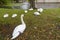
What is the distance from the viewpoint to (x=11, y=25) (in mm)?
4703

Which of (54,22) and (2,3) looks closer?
(54,22)

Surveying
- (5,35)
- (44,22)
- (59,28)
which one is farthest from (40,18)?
(5,35)

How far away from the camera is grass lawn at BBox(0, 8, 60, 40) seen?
4453 millimetres

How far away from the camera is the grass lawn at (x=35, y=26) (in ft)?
14.6

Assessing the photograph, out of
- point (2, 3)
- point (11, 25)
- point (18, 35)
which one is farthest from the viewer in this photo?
point (2, 3)

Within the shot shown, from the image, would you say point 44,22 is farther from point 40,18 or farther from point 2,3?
point 2,3

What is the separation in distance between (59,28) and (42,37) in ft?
1.39

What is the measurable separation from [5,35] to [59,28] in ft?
3.76

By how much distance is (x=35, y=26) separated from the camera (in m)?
4.61

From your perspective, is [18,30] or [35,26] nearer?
[18,30]

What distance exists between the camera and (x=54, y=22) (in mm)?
4656

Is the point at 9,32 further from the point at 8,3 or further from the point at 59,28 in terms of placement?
the point at 8,3

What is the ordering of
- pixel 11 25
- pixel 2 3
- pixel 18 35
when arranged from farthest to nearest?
pixel 2 3 → pixel 11 25 → pixel 18 35

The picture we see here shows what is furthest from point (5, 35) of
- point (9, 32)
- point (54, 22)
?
point (54, 22)
